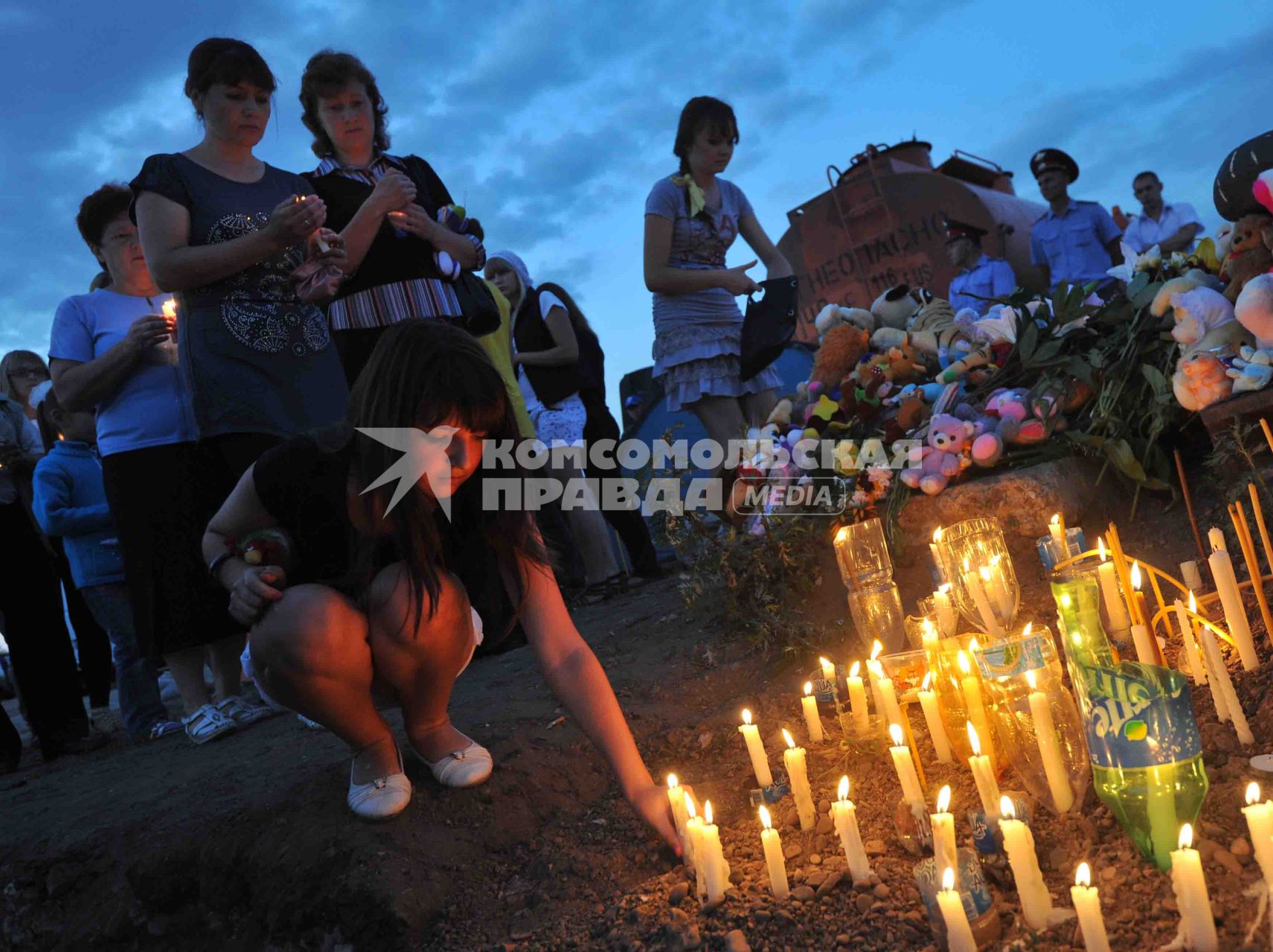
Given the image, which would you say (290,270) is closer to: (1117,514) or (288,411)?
(288,411)

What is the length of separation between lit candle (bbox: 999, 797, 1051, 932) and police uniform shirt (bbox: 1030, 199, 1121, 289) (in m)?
6.21

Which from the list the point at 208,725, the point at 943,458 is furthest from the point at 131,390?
the point at 943,458

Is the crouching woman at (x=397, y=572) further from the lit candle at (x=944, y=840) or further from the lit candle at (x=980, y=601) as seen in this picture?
the lit candle at (x=980, y=601)

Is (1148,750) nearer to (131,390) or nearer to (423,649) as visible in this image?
(423,649)

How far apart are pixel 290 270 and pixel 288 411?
1.41 ft

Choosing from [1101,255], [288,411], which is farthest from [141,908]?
[1101,255]

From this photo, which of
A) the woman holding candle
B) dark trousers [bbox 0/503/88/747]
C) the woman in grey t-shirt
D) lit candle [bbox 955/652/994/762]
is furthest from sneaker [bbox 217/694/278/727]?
lit candle [bbox 955/652/994/762]

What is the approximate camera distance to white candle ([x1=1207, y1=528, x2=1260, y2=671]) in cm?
207

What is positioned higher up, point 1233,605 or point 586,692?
point 586,692

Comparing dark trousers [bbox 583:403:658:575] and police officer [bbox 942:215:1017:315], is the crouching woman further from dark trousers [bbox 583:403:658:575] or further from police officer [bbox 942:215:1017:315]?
police officer [bbox 942:215:1017:315]

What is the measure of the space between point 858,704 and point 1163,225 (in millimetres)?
5978

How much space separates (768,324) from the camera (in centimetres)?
423

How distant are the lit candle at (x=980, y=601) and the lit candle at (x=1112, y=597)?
257 millimetres

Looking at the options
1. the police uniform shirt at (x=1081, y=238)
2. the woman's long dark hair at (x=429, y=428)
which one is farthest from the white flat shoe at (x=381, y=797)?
the police uniform shirt at (x=1081, y=238)
